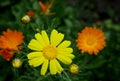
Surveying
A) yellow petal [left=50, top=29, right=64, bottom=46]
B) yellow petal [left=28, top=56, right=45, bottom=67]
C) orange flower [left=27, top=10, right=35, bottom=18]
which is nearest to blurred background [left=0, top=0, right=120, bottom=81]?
orange flower [left=27, top=10, right=35, bottom=18]

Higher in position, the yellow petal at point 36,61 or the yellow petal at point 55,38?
the yellow petal at point 55,38

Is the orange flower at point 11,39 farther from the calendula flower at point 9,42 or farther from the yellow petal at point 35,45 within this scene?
the yellow petal at point 35,45

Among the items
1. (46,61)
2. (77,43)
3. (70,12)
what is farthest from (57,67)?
(70,12)

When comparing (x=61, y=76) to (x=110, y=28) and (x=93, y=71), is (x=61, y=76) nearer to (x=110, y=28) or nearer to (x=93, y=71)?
(x=93, y=71)

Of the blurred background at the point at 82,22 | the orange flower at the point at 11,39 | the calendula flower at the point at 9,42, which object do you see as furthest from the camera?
the blurred background at the point at 82,22

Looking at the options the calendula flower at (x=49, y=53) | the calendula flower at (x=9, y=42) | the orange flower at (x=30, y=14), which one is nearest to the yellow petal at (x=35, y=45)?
the calendula flower at (x=49, y=53)

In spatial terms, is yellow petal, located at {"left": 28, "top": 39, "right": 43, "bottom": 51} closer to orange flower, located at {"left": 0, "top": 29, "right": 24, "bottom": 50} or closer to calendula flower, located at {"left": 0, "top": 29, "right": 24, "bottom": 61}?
calendula flower, located at {"left": 0, "top": 29, "right": 24, "bottom": 61}
